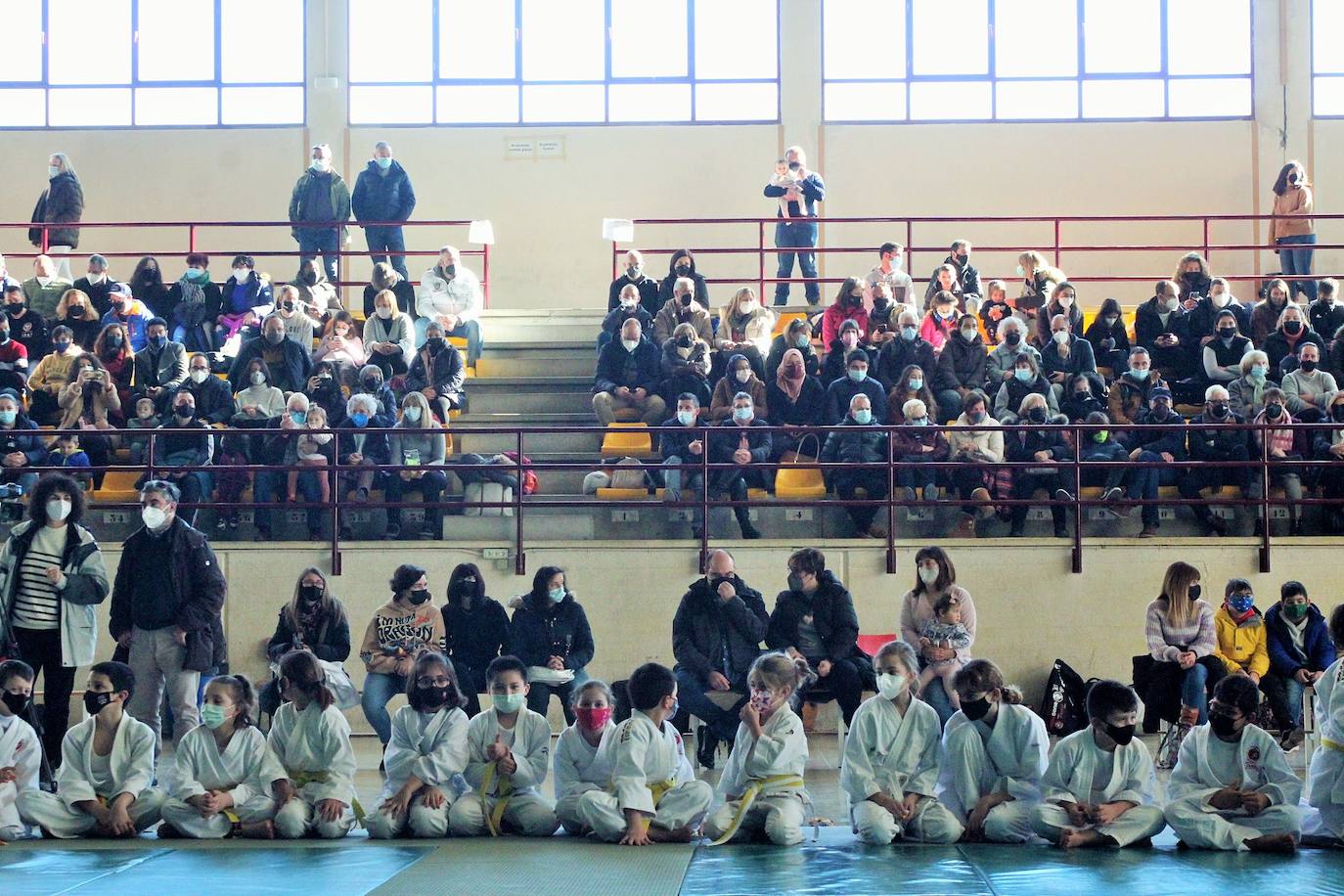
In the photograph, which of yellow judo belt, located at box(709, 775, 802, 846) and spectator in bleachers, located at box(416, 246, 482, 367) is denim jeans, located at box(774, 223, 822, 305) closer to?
spectator in bleachers, located at box(416, 246, 482, 367)

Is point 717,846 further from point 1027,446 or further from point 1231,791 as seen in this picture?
point 1027,446

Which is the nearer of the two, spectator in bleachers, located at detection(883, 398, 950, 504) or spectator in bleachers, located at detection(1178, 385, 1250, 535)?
spectator in bleachers, located at detection(1178, 385, 1250, 535)

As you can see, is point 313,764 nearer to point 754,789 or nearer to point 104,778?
point 104,778

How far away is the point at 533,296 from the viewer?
72.9ft

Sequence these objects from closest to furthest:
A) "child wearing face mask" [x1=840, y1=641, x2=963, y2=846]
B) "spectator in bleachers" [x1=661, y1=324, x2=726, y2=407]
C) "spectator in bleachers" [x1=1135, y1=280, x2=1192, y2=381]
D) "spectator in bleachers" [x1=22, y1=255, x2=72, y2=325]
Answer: "child wearing face mask" [x1=840, y1=641, x2=963, y2=846]
"spectator in bleachers" [x1=661, y1=324, x2=726, y2=407]
"spectator in bleachers" [x1=1135, y1=280, x2=1192, y2=381]
"spectator in bleachers" [x1=22, y1=255, x2=72, y2=325]

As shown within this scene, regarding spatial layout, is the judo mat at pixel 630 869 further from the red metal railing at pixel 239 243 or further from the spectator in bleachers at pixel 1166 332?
the red metal railing at pixel 239 243

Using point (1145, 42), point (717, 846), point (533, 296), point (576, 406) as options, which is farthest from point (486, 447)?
point (1145, 42)

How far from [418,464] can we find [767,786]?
605 centimetres

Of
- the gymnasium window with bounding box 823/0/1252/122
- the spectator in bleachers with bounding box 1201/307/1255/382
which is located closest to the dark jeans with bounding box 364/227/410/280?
the gymnasium window with bounding box 823/0/1252/122

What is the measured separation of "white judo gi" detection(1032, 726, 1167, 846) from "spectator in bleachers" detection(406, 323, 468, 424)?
26.5ft

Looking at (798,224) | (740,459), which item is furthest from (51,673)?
(798,224)

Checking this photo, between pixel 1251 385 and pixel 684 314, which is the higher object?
pixel 684 314

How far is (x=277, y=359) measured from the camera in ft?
53.5

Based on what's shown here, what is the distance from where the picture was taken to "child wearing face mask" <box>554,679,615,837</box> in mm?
9805
